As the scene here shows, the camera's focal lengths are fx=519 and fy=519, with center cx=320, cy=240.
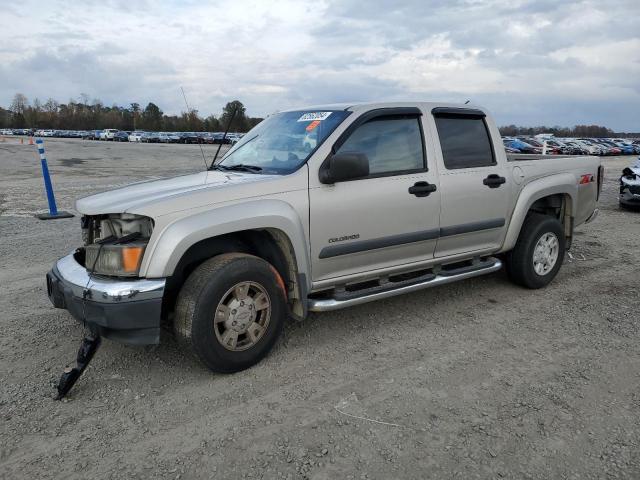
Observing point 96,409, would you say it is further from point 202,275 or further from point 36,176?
point 36,176

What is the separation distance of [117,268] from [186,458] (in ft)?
4.09

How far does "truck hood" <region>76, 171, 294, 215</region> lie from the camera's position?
10.8 feet

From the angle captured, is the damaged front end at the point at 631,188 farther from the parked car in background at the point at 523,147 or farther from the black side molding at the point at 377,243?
the parked car in background at the point at 523,147

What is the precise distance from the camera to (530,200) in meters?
5.14

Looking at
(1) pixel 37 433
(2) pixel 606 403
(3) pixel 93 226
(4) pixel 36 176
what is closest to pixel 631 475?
(2) pixel 606 403

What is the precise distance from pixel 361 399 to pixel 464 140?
2.69 metres

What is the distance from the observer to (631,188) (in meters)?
10.7

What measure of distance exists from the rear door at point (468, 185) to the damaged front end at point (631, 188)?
7.31 m

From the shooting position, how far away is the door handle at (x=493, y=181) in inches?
188

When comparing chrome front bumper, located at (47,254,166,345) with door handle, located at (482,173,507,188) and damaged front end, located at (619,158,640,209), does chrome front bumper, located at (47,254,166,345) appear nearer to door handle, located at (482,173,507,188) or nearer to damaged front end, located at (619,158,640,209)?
door handle, located at (482,173,507,188)

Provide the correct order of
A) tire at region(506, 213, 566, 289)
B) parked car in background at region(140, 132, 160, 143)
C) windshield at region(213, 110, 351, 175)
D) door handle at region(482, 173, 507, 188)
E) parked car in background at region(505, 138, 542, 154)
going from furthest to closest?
parked car in background at region(140, 132, 160, 143)
parked car in background at region(505, 138, 542, 154)
tire at region(506, 213, 566, 289)
door handle at region(482, 173, 507, 188)
windshield at region(213, 110, 351, 175)

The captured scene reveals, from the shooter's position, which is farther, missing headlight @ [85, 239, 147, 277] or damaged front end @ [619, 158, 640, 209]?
damaged front end @ [619, 158, 640, 209]

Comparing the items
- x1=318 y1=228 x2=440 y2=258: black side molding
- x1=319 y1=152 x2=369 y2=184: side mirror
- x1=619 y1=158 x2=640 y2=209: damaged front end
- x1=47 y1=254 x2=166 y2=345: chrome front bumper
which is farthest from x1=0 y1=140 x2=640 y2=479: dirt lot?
x1=619 y1=158 x2=640 y2=209: damaged front end

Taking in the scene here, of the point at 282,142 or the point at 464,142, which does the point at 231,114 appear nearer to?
the point at 282,142
